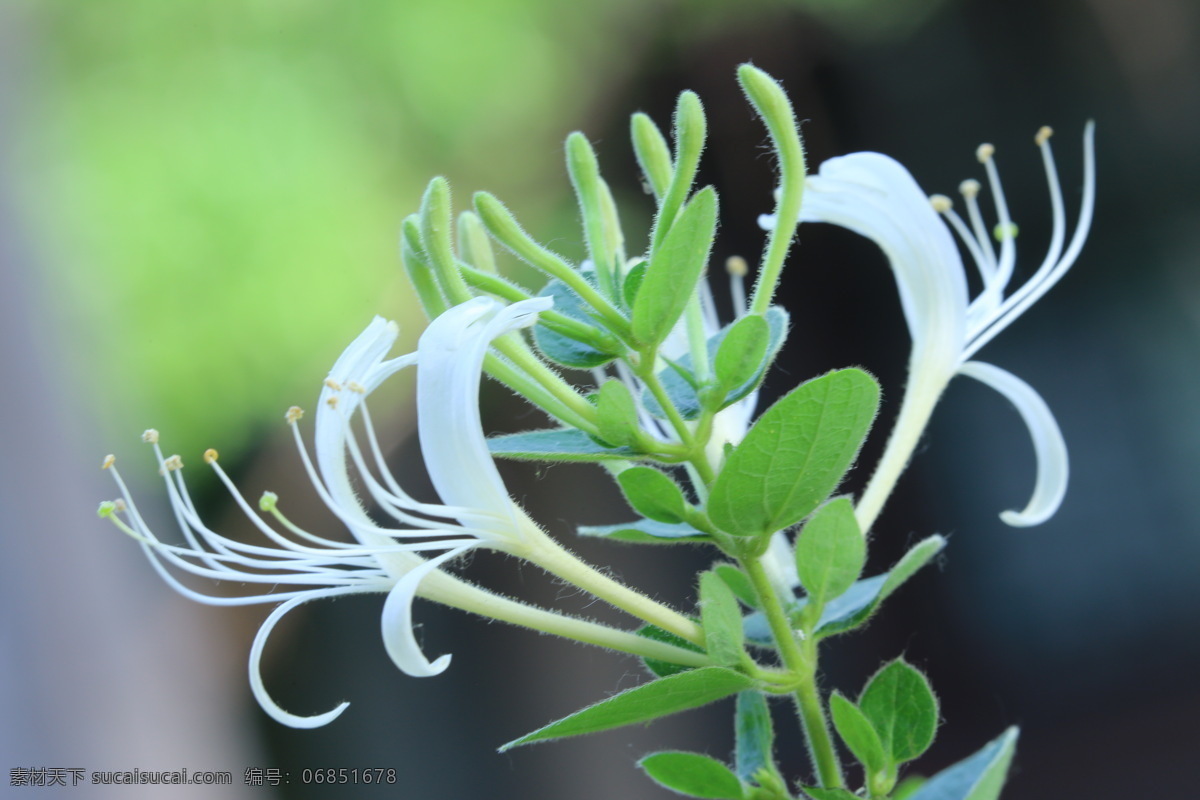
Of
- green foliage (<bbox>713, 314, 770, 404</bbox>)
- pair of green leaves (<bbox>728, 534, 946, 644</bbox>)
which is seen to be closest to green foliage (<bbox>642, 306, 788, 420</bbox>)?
green foliage (<bbox>713, 314, 770, 404</bbox>)

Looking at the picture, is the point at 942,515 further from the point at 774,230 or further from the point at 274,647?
the point at 774,230

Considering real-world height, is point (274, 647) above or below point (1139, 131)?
below

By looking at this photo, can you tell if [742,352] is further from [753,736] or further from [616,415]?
[753,736]

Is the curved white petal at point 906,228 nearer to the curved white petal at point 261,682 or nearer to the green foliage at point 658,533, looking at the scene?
the green foliage at point 658,533

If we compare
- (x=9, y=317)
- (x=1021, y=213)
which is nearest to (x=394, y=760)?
(x=9, y=317)

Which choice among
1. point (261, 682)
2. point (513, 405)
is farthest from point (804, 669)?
point (513, 405)

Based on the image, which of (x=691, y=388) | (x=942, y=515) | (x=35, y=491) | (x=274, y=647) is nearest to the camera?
(x=691, y=388)

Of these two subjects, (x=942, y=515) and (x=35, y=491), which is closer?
(x=35, y=491)

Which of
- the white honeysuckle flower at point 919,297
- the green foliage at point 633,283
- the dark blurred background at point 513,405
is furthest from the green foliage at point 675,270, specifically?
the dark blurred background at point 513,405
